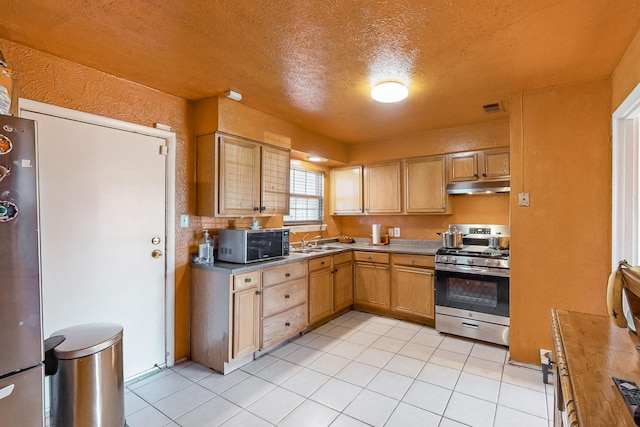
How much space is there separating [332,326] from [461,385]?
1551 mm

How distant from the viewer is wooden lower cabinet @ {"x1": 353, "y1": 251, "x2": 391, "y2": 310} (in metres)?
3.82

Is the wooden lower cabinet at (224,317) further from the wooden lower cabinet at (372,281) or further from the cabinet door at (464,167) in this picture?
the cabinet door at (464,167)

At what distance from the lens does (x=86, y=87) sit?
2180 mm

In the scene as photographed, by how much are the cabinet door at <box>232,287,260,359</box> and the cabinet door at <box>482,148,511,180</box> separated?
2.81 m

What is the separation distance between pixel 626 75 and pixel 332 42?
1.84 m

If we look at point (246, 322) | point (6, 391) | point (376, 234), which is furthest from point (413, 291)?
point (6, 391)

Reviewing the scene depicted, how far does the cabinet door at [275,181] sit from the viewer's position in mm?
3188

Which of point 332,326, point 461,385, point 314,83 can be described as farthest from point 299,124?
point 461,385

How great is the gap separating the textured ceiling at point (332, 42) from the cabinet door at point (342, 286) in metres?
2.05

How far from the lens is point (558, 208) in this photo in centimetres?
246

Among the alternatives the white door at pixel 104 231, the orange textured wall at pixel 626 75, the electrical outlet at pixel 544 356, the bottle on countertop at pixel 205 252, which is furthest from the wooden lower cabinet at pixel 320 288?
the orange textured wall at pixel 626 75

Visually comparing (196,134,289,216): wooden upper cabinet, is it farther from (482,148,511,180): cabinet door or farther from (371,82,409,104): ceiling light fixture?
(482,148,511,180): cabinet door

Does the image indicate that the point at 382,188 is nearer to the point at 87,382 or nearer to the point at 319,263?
the point at 319,263

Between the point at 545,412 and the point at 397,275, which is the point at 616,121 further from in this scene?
the point at 397,275
